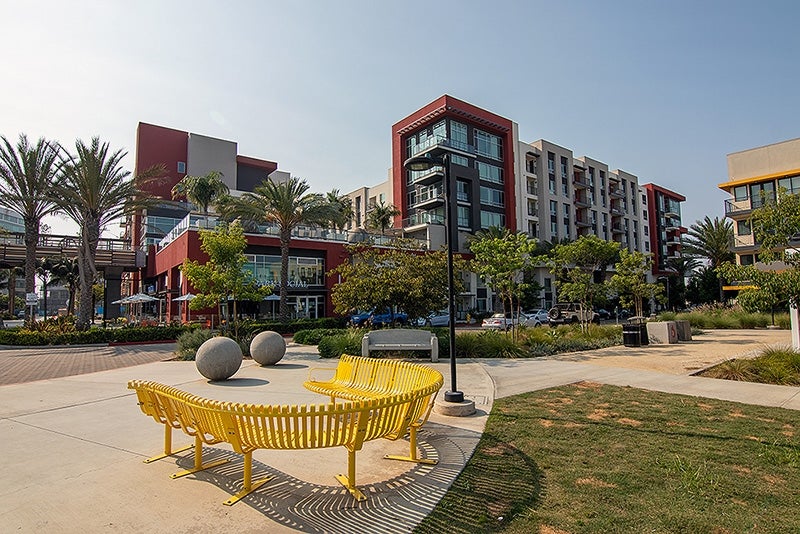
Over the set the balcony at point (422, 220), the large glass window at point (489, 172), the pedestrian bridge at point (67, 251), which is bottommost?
the pedestrian bridge at point (67, 251)

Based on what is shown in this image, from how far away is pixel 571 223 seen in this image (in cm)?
6038

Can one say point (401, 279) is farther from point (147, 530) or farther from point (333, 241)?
point (333, 241)

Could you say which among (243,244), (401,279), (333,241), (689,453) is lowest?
(689,453)

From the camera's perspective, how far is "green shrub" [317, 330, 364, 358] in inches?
575

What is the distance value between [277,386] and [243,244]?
31.5 ft

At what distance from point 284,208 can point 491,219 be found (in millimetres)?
27999

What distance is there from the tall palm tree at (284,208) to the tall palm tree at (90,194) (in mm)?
5972

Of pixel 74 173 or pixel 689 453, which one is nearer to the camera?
pixel 689 453

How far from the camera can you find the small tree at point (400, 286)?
16.0 metres

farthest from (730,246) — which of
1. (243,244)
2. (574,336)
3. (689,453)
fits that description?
(689,453)

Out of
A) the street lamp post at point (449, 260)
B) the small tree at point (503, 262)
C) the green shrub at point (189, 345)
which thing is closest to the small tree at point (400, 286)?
the small tree at point (503, 262)

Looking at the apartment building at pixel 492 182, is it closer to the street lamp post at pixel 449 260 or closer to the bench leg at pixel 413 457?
the street lamp post at pixel 449 260

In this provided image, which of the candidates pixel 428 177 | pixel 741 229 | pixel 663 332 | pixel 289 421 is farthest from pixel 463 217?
pixel 289 421

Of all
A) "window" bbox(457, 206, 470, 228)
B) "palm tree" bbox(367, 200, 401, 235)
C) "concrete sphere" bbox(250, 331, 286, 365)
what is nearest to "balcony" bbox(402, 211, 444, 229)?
"window" bbox(457, 206, 470, 228)
